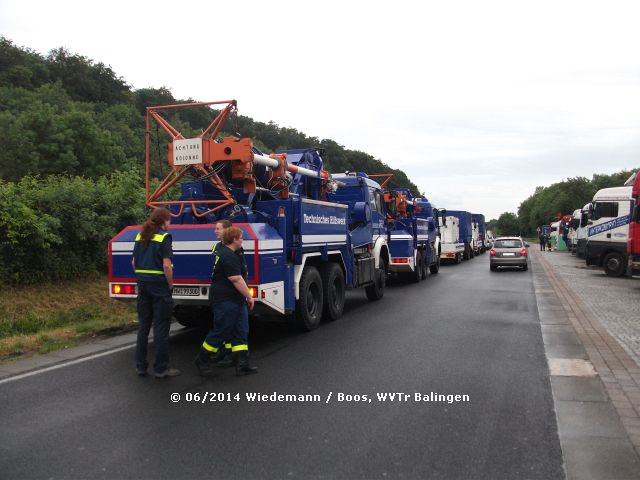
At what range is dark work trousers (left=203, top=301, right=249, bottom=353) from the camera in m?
6.32

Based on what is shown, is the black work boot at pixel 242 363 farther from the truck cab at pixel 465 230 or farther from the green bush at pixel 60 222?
the truck cab at pixel 465 230

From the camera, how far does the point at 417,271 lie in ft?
63.4

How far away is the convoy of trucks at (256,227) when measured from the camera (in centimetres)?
777

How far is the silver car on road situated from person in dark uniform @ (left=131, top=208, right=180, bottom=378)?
2076 centimetres

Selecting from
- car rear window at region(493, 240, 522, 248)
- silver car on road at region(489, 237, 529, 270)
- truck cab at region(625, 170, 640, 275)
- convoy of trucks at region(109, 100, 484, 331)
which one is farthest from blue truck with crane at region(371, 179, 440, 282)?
truck cab at region(625, 170, 640, 275)

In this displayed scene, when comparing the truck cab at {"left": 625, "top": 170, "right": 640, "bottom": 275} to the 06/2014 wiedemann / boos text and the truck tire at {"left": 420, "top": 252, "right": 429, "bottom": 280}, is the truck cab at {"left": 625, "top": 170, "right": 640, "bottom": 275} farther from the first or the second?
the 06/2014 wiedemann / boos text

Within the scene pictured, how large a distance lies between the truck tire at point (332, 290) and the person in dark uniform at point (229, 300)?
370 centimetres

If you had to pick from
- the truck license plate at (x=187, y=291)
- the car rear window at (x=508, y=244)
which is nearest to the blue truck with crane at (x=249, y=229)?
the truck license plate at (x=187, y=291)

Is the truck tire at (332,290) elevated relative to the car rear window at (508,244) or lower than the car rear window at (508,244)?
lower

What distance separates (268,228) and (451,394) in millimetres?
3547

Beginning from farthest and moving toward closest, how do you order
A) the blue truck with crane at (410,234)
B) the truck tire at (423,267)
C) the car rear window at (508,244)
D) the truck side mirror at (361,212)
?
the car rear window at (508,244)
the truck tire at (423,267)
the blue truck with crane at (410,234)
the truck side mirror at (361,212)

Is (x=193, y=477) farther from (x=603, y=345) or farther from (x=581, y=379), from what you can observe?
(x=603, y=345)

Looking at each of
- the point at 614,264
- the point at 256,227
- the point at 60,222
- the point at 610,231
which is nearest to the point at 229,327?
the point at 256,227

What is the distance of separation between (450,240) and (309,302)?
23.2m
